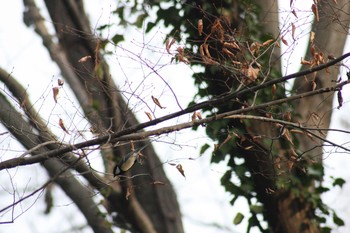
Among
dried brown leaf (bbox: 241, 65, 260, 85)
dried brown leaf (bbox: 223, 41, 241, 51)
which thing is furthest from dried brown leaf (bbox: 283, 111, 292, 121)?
dried brown leaf (bbox: 223, 41, 241, 51)

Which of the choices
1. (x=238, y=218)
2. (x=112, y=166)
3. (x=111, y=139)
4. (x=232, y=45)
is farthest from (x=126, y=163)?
(x=238, y=218)

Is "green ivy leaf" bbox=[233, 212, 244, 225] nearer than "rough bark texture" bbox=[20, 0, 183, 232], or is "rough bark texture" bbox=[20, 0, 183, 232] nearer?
"rough bark texture" bbox=[20, 0, 183, 232]

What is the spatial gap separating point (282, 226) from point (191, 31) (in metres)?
1.75

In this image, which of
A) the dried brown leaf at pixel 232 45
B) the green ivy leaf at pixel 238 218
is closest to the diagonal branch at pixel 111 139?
the dried brown leaf at pixel 232 45

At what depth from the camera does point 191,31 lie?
570 centimetres

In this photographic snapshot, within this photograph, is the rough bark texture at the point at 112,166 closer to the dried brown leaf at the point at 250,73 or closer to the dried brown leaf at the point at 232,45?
the dried brown leaf at the point at 232,45

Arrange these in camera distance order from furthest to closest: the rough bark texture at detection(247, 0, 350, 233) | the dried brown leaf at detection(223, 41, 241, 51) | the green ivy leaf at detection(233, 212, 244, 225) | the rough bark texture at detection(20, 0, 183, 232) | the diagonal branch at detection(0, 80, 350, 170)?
the green ivy leaf at detection(233, 212, 244, 225)
the rough bark texture at detection(20, 0, 183, 232)
the rough bark texture at detection(247, 0, 350, 233)
the dried brown leaf at detection(223, 41, 241, 51)
the diagonal branch at detection(0, 80, 350, 170)

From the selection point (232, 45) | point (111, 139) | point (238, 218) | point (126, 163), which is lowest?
point (111, 139)

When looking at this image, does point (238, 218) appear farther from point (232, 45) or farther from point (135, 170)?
point (232, 45)

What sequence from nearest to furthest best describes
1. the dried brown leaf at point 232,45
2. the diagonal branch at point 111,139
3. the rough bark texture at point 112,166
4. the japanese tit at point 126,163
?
the diagonal branch at point 111,139
the dried brown leaf at point 232,45
the japanese tit at point 126,163
the rough bark texture at point 112,166

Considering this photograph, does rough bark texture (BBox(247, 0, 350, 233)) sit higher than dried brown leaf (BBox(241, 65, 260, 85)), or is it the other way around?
rough bark texture (BBox(247, 0, 350, 233))

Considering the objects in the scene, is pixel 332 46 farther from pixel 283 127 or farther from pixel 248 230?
pixel 283 127

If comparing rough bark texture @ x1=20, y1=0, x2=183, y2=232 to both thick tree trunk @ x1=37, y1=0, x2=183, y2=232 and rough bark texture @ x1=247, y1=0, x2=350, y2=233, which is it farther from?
rough bark texture @ x1=247, y1=0, x2=350, y2=233

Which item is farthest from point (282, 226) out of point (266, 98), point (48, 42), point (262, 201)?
point (48, 42)
